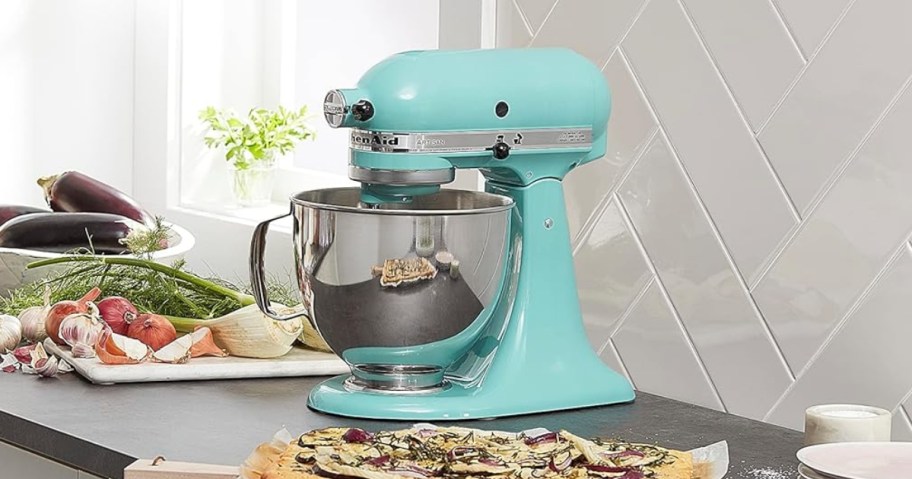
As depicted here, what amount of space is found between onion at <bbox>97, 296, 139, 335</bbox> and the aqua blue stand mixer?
24 cm

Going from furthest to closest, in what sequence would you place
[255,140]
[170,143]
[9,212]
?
[170,143]
[255,140]
[9,212]

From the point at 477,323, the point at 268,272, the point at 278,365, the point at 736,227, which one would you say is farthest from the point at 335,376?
the point at 268,272

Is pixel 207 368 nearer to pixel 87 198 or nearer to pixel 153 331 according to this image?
pixel 153 331

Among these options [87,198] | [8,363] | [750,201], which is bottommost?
[8,363]

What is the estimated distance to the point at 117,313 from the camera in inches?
66.2

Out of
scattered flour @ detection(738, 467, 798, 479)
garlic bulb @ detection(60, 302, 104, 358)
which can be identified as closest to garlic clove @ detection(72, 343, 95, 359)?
garlic bulb @ detection(60, 302, 104, 358)

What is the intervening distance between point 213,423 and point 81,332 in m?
0.29

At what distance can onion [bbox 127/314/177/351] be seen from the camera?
1.65 m

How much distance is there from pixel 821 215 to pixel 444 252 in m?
0.49

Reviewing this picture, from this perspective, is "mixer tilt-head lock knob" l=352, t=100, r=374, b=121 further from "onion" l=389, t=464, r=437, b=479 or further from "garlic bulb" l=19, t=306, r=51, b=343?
"garlic bulb" l=19, t=306, r=51, b=343

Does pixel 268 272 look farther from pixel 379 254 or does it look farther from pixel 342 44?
pixel 379 254

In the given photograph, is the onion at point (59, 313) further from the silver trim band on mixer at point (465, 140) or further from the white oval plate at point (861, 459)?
the white oval plate at point (861, 459)

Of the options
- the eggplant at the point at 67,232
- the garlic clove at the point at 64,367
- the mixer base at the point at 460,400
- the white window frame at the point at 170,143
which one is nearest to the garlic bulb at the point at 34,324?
the garlic clove at the point at 64,367

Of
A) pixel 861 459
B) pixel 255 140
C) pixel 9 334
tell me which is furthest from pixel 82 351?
pixel 255 140
